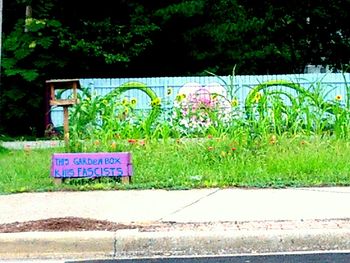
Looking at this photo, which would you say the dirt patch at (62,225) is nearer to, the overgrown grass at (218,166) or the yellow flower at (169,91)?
the overgrown grass at (218,166)

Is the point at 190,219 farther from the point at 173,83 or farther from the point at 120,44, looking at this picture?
the point at 120,44

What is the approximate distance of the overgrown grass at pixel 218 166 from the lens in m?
8.97

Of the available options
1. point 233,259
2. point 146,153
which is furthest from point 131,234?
point 146,153

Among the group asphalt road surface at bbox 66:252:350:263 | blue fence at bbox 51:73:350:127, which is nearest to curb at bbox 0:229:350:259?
asphalt road surface at bbox 66:252:350:263

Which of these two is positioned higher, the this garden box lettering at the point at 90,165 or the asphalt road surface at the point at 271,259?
the this garden box lettering at the point at 90,165

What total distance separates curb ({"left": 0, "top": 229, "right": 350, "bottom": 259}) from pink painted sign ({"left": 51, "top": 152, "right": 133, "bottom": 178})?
2875 millimetres

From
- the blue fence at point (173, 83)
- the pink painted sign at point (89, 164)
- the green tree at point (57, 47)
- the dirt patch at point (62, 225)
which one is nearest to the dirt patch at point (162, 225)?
the dirt patch at point (62, 225)

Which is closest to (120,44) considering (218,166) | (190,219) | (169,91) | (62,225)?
(169,91)

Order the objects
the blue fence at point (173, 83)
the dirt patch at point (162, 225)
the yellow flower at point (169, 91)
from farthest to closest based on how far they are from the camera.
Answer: the blue fence at point (173, 83) → the yellow flower at point (169, 91) → the dirt patch at point (162, 225)

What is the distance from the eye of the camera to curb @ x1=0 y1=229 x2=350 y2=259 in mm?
5934

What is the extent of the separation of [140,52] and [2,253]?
1827cm

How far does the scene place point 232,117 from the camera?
11.4m

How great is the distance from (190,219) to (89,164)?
2516 mm

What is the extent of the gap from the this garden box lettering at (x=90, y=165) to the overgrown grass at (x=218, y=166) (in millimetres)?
161
